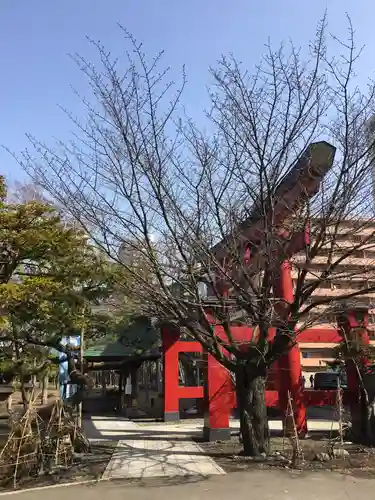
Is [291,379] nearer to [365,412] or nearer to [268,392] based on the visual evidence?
[268,392]

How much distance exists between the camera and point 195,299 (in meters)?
9.63

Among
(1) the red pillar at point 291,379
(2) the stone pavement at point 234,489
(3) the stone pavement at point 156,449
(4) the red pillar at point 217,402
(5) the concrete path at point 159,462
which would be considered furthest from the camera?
(1) the red pillar at point 291,379

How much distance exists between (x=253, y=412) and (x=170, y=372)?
726cm

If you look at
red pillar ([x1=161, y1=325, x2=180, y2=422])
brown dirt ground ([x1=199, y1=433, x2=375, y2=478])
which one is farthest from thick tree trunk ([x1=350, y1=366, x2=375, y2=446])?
red pillar ([x1=161, y1=325, x2=180, y2=422])

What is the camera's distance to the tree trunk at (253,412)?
32.3ft

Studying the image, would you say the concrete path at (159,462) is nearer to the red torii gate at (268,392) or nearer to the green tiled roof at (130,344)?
the red torii gate at (268,392)

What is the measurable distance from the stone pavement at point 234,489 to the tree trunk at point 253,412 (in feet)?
4.72

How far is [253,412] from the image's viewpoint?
9.92m

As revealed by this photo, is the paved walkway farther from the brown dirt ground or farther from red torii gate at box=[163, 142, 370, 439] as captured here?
red torii gate at box=[163, 142, 370, 439]

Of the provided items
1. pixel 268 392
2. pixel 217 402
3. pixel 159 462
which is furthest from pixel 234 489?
pixel 268 392

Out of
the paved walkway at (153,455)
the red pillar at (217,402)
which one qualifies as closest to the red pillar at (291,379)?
the red pillar at (217,402)

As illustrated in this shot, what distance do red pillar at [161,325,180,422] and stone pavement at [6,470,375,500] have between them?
8.59 metres

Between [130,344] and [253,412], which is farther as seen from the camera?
[130,344]

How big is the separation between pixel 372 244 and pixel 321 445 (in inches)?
194
